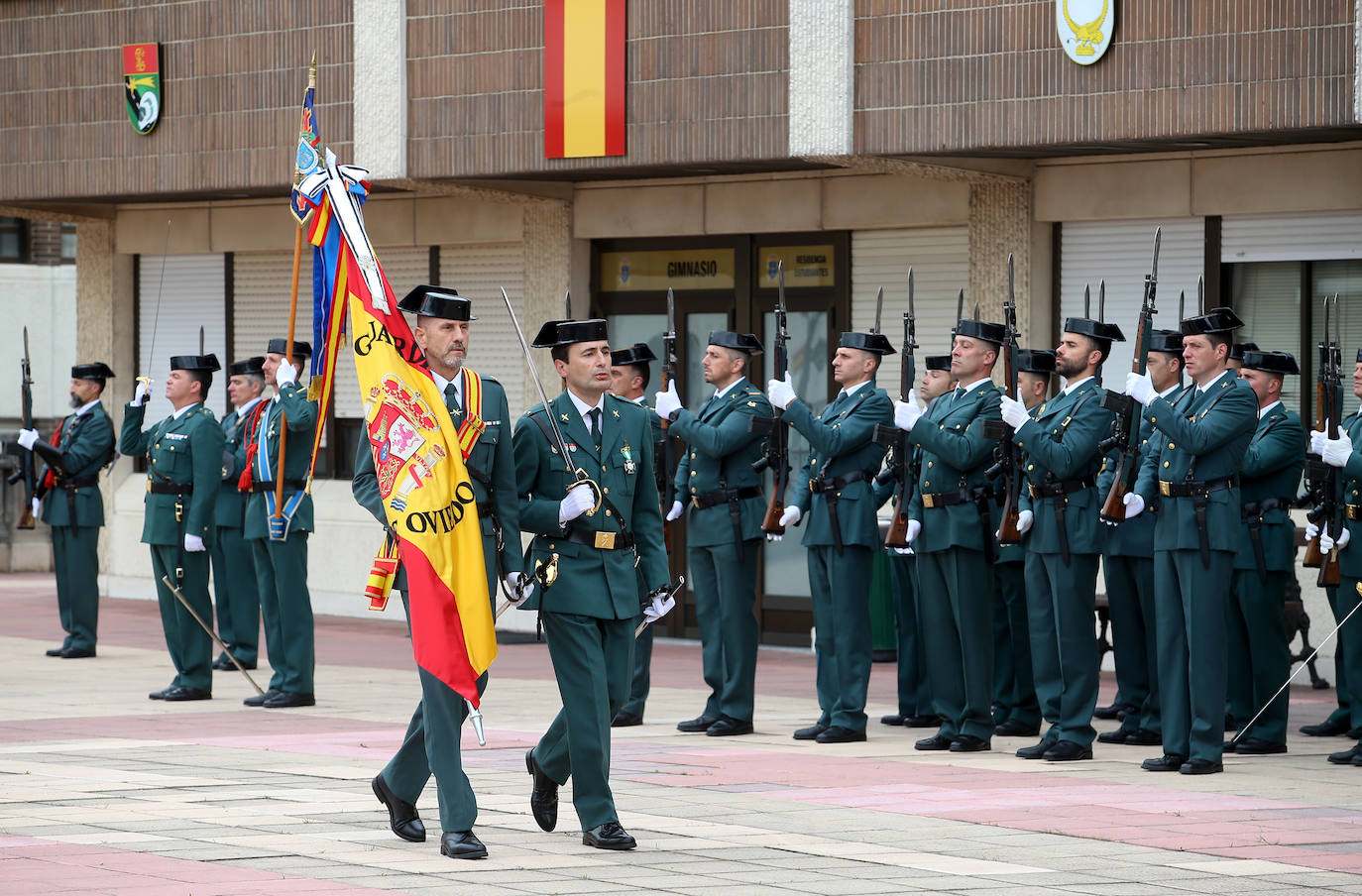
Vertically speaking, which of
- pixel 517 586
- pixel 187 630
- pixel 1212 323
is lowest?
pixel 187 630

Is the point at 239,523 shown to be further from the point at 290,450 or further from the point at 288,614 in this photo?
the point at 288,614

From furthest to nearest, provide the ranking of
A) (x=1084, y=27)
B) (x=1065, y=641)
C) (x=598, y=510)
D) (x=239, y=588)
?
(x=239, y=588) → (x=1084, y=27) → (x=1065, y=641) → (x=598, y=510)

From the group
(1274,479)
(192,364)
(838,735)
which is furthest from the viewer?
(192,364)

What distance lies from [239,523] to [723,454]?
13.0 feet

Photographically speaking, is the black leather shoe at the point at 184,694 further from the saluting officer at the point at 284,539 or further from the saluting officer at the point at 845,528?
the saluting officer at the point at 845,528

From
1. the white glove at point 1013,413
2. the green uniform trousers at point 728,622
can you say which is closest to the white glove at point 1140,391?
the white glove at point 1013,413

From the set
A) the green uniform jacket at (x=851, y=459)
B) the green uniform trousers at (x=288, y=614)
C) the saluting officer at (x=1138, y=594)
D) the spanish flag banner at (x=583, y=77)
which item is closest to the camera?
the saluting officer at (x=1138, y=594)

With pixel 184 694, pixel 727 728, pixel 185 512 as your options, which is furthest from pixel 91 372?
pixel 727 728

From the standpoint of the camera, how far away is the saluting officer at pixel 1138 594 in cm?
1120

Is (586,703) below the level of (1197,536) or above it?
below

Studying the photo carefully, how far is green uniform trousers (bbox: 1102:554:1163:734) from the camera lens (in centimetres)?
1127

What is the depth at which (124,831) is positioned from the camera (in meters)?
8.05

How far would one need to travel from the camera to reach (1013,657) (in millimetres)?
11820

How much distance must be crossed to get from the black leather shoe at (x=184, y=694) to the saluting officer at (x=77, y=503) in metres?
2.71
